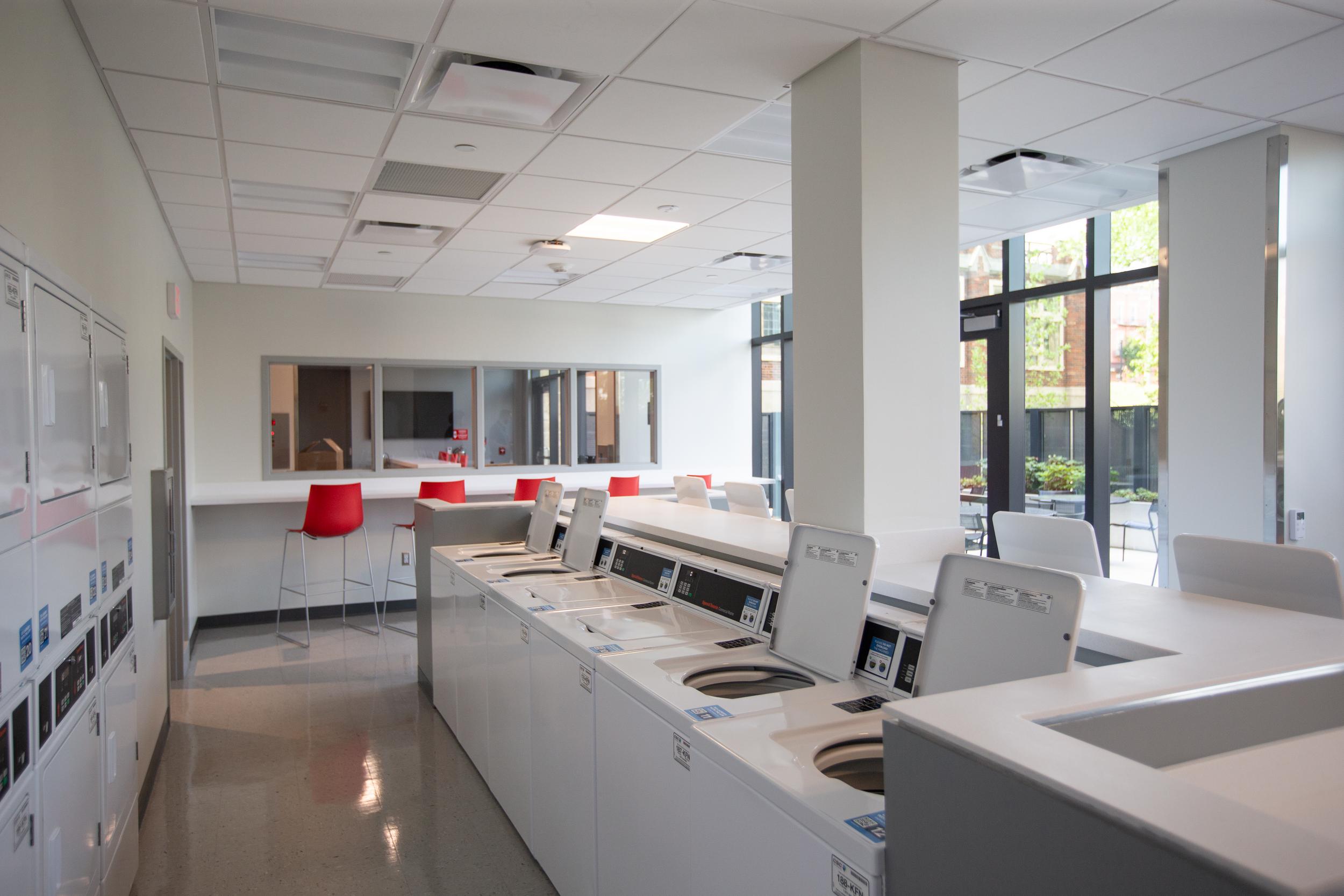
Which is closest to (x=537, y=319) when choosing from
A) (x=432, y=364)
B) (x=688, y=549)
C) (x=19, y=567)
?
(x=432, y=364)

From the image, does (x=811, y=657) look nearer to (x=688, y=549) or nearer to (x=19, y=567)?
(x=688, y=549)

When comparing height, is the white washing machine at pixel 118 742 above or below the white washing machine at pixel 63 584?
below

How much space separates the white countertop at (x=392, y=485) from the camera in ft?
19.7

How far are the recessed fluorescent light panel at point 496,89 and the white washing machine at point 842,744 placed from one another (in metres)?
2.20

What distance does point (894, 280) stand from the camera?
9.45 feet

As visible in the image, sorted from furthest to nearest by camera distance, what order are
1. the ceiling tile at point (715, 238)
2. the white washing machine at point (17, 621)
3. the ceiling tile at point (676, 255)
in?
the ceiling tile at point (676, 255) → the ceiling tile at point (715, 238) → the white washing machine at point (17, 621)

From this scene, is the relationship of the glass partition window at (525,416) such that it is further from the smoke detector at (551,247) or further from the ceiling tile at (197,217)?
the ceiling tile at (197,217)

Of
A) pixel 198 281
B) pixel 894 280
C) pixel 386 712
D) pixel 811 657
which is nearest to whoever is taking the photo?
pixel 811 657

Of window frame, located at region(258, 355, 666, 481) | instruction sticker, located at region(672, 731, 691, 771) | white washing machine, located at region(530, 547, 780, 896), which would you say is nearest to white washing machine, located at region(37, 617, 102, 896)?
white washing machine, located at region(530, 547, 780, 896)

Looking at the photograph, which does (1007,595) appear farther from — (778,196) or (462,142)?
(778,196)

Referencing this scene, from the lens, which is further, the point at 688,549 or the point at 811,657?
the point at 688,549

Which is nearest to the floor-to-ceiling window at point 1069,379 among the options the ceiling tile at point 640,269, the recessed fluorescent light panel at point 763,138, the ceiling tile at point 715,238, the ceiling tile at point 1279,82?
the ceiling tile at point 1279,82

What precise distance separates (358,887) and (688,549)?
5.23 ft

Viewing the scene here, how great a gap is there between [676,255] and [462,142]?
2.57m
